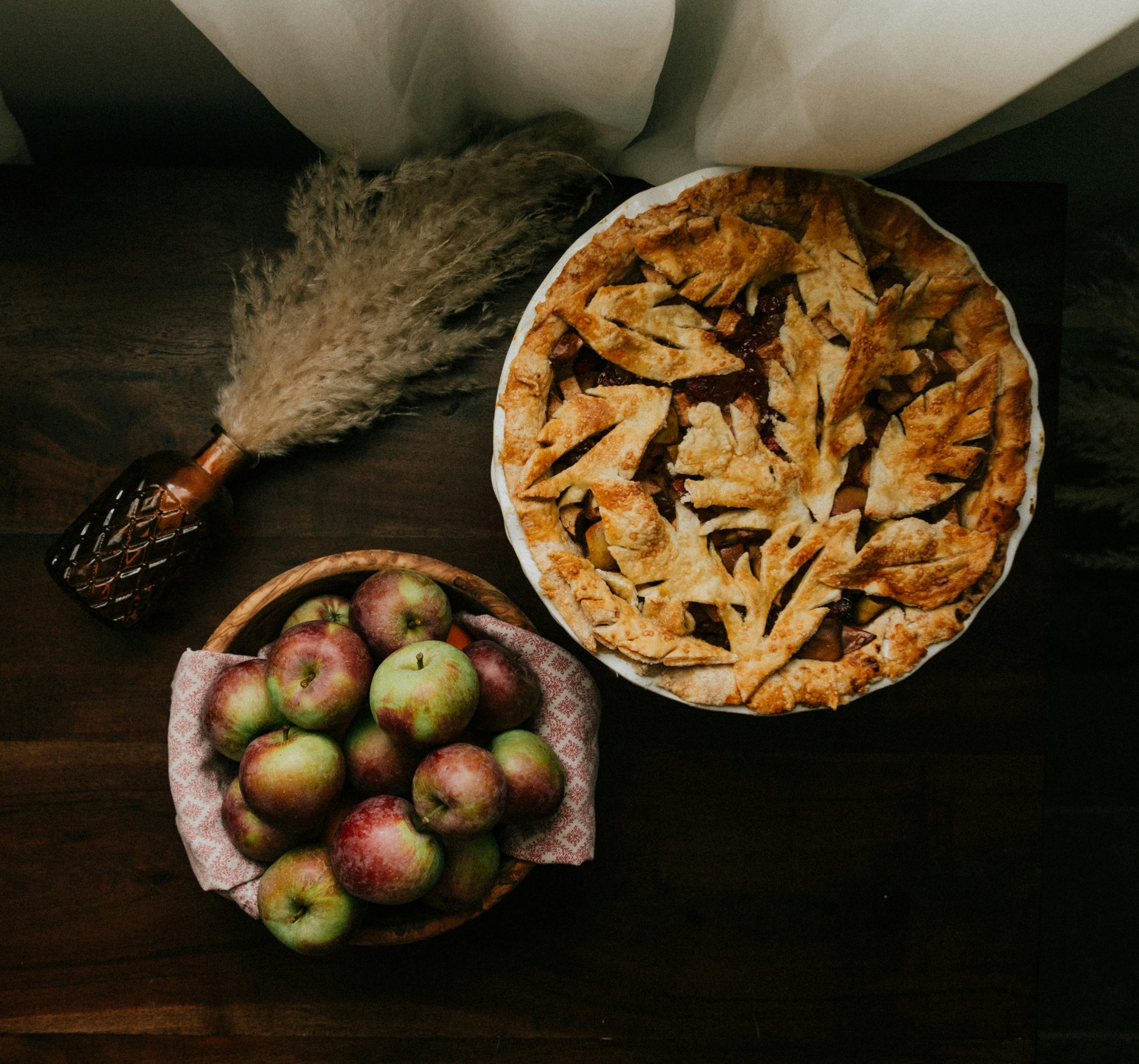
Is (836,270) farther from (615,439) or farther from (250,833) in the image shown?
(250,833)

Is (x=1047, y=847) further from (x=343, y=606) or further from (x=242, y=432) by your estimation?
(x=242, y=432)

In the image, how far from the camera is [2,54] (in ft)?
3.55

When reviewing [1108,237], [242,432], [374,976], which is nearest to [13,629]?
[242,432]

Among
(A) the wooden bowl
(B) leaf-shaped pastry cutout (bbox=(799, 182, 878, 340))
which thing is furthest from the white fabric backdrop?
(A) the wooden bowl

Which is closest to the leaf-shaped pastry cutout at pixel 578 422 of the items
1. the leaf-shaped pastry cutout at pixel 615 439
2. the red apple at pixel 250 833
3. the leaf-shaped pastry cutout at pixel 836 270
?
the leaf-shaped pastry cutout at pixel 615 439

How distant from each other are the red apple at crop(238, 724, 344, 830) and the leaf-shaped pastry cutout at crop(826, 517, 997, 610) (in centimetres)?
57

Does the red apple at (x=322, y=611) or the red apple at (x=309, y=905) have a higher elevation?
the red apple at (x=322, y=611)

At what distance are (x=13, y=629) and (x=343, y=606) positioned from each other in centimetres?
46

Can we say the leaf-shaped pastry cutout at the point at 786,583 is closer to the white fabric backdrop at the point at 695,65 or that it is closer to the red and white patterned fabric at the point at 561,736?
the red and white patterned fabric at the point at 561,736

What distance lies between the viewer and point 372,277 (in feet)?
3.31

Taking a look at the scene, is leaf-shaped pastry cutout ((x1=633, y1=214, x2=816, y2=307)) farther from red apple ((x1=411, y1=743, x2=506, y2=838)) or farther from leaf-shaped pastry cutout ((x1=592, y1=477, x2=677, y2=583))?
red apple ((x1=411, y1=743, x2=506, y2=838))

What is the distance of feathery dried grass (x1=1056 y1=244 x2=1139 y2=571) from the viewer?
3.93ft

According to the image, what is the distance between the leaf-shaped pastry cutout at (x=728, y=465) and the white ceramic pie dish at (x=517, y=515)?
0.62ft

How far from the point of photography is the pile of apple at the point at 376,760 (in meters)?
0.84
